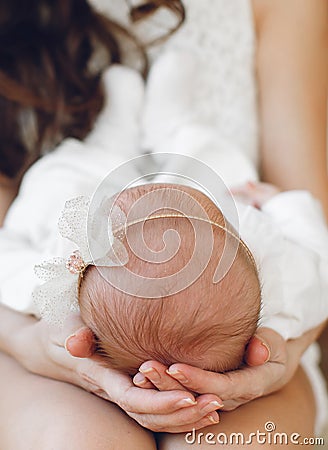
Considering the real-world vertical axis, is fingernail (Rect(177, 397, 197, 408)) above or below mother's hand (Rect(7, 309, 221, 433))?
above

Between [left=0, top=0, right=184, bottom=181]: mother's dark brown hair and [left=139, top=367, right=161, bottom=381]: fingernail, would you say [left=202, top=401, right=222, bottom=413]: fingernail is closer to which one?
[left=139, top=367, right=161, bottom=381]: fingernail

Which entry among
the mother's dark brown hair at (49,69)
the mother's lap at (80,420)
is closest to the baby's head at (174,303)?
the mother's lap at (80,420)

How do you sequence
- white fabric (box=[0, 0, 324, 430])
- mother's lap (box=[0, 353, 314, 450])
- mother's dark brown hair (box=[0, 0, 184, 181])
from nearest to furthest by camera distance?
mother's lap (box=[0, 353, 314, 450])
white fabric (box=[0, 0, 324, 430])
mother's dark brown hair (box=[0, 0, 184, 181])

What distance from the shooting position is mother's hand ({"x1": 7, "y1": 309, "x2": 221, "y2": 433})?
707mm

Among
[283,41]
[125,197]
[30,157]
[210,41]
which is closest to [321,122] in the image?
[283,41]

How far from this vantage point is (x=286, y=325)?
3.04ft

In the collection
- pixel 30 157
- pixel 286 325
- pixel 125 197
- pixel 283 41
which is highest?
pixel 125 197

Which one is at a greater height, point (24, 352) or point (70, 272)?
point (70, 272)

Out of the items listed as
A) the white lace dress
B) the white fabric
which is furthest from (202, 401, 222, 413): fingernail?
the white lace dress

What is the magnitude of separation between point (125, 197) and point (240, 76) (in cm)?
76

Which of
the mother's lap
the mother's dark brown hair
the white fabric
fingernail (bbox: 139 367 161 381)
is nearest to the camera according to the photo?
fingernail (bbox: 139 367 161 381)

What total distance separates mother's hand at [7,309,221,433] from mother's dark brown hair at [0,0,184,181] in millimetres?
530

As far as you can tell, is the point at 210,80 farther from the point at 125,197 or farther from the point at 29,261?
the point at 125,197

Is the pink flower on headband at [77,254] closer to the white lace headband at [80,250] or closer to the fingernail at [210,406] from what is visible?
the white lace headband at [80,250]
